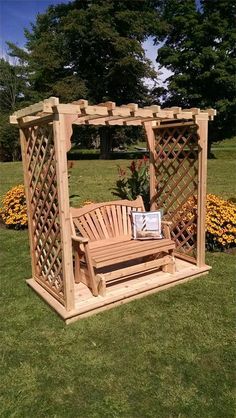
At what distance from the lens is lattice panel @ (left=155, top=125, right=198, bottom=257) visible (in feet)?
14.7

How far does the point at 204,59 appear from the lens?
67.8 ft

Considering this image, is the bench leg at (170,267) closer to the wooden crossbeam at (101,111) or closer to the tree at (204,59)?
the wooden crossbeam at (101,111)

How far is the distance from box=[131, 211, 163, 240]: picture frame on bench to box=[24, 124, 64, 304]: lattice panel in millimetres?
1163

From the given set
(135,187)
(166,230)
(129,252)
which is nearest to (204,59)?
(135,187)

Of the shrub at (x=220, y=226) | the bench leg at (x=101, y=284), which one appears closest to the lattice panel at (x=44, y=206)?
the bench leg at (x=101, y=284)

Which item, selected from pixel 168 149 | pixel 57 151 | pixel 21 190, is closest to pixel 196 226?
pixel 168 149

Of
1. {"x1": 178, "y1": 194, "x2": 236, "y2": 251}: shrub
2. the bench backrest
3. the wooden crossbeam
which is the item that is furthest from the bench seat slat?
the wooden crossbeam

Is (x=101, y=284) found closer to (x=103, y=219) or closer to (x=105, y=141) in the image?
(x=103, y=219)

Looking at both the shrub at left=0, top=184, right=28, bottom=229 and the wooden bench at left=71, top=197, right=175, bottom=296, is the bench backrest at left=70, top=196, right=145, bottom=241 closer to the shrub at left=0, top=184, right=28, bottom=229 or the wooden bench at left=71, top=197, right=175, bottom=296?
the wooden bench at left=71, top=197, right=175, bottom=296

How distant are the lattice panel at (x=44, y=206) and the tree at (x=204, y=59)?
18736mm

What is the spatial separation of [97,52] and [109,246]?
64.6ft

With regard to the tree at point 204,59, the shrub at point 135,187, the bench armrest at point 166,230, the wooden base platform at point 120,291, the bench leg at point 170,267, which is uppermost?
the tree at point 204,59

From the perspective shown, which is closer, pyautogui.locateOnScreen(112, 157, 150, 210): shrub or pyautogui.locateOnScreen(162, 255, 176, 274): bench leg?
pyautogui.locateOnScreen(162, 255, 176, 274): bench leg

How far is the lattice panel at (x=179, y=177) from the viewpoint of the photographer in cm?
450
